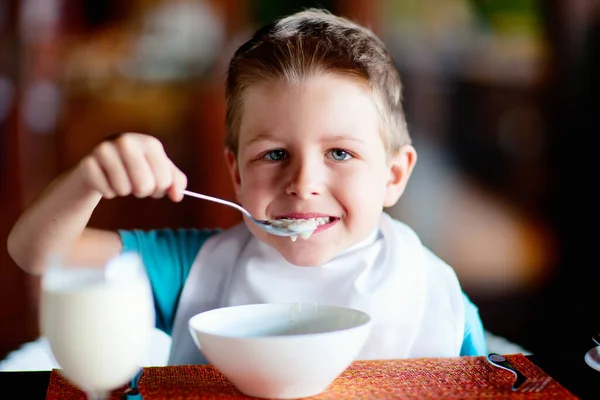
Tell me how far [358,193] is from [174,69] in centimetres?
232

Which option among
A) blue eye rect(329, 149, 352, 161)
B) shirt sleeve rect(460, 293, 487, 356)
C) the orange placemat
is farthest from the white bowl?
shirt sleeve rect(460, 293, 487, 356)

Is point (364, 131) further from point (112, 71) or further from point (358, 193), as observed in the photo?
point (112, 71)

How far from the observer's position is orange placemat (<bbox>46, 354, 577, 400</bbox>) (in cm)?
89

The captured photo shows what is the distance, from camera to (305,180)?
1.17 meters

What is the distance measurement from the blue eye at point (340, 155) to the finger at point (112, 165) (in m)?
0.43

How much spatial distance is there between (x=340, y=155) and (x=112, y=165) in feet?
1.51

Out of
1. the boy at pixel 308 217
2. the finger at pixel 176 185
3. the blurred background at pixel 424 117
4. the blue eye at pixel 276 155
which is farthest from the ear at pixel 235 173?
the blurred background at pixel 424 117

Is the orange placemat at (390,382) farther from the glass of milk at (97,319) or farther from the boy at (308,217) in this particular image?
the boy at (308,217)

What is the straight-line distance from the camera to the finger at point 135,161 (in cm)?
88

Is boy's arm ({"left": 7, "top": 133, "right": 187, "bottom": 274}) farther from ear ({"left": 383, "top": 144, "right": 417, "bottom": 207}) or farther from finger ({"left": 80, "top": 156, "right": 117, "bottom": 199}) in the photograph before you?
ear ({"left": 383, "top": 144, "right": 417, "bottom": 207})

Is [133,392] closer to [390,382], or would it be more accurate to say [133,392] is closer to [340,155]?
[390,382]

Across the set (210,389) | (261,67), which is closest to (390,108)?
(261,67)

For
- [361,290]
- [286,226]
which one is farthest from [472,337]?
[286,226]

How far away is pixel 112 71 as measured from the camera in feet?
11.0
